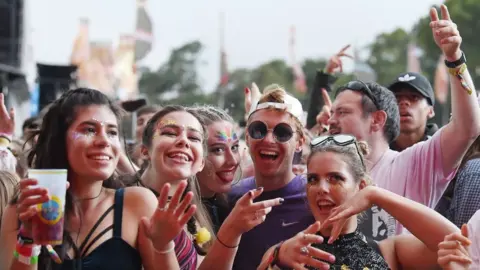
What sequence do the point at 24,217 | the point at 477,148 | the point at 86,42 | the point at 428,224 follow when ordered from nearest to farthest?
the point at 24,217 → the point at 428,224 → the point at 477,148 → the point at 86,42

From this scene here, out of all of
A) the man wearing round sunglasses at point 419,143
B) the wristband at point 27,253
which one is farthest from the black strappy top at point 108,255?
the man wearing round sunglasses at point 419,143

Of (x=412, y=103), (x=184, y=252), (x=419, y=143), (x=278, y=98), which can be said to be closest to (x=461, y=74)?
(x=419, y=143)

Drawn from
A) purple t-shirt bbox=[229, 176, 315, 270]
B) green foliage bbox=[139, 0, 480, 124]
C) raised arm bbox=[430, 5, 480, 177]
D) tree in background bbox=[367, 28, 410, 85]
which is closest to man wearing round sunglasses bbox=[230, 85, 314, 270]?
purple t-shirt bbox=[229, 176, 315, 270]

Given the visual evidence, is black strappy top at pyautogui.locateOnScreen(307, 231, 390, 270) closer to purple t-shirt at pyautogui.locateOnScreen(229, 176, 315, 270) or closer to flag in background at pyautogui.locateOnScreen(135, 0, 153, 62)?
purple t-shirt at pyautogui.locateOnScreen(229, 176, 315, 270)

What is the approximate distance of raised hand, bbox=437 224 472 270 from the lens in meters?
3.50

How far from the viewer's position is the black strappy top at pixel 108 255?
150 inches

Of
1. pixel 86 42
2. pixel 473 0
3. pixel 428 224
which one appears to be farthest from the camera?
pixel 473 0

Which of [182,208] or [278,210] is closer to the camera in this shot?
[182,208]

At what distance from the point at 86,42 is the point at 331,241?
133ft

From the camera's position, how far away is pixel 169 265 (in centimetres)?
382

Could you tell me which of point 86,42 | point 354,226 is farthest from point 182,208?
point 86,42

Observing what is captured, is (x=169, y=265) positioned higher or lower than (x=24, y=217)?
lower

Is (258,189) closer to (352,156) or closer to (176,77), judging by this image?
(352,156)

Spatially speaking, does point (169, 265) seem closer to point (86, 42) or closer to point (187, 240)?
point (187, 240)
